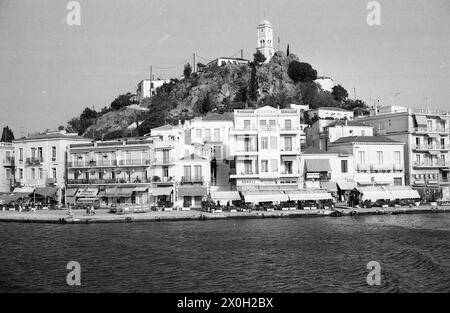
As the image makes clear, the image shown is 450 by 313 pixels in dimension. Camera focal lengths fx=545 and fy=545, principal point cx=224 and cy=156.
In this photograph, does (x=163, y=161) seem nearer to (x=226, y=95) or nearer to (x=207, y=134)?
(x=207, y=134)

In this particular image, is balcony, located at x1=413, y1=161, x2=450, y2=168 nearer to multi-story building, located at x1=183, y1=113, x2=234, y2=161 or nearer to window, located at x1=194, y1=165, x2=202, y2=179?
multi-story building, located at x1=183, y1=113, x2=234, y2=161

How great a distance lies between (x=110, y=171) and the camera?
48031 millimetres

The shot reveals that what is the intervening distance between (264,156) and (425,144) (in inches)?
708

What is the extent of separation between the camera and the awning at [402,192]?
4603 centimetres

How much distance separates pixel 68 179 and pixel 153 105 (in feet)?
168

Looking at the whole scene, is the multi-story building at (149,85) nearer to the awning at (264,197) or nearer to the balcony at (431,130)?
the balcony at (431,130)

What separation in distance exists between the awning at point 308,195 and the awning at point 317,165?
112 inches

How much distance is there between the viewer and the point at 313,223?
35656 millimetres

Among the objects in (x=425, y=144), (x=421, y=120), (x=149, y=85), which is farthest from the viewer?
(x=149, y=85)

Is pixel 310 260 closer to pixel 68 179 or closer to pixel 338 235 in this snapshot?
pixel 338 235

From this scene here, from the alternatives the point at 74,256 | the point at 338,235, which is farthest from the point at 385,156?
the point at 74,256

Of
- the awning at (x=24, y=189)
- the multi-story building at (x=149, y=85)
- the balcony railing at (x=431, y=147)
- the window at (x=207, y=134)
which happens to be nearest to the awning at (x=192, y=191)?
the window at (x=207, y=134)

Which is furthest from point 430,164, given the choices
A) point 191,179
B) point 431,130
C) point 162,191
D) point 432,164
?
point 162,191

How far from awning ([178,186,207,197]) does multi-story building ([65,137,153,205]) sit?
10.8ft
